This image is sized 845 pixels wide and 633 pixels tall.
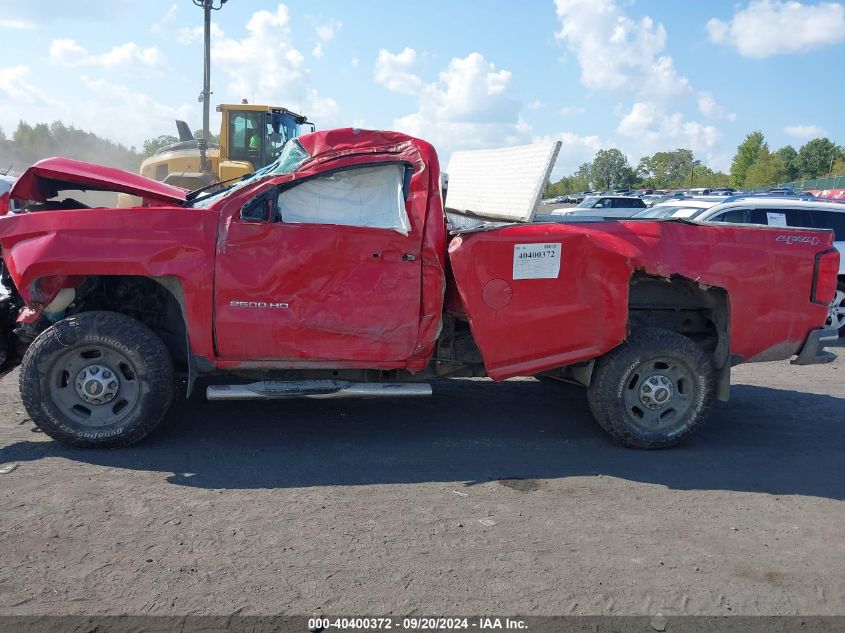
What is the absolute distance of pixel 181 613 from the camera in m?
3.31

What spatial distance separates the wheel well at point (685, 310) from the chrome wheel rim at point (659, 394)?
353 millimetres

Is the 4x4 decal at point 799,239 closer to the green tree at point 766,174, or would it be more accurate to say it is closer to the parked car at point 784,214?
the parked car at point 784,214

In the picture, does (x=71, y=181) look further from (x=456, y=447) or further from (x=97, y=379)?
(x=456, y=447)

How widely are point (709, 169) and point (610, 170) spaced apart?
870 inches

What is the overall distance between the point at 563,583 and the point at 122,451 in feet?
10.5

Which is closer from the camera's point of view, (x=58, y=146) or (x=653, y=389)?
(x=653, y=389)

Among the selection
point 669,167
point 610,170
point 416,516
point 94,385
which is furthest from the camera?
point 669,167

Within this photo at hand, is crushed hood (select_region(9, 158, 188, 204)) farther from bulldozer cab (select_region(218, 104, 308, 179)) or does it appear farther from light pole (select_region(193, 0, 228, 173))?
light pole (select_region(193, 0, 228, 173))

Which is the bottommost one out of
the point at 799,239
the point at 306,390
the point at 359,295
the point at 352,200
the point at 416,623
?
the point at 416,623

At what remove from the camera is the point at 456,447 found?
18.3ft

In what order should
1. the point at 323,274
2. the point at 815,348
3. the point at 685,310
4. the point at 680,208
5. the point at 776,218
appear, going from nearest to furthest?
1. the point at 323,274
2. the point at 815,348
3. the point at 685,310
4. the point at 776,218
5. the point at 680,208

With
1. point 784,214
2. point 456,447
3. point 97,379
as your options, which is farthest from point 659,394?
point 784,214

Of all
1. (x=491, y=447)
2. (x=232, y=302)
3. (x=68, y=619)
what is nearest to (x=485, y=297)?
(x=491, y=447)

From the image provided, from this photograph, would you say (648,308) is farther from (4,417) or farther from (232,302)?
(4,417)
